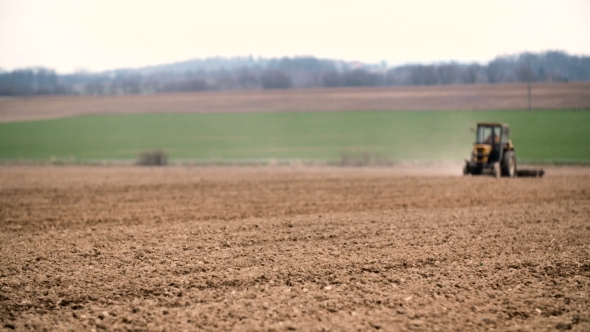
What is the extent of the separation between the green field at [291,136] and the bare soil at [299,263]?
2090cm

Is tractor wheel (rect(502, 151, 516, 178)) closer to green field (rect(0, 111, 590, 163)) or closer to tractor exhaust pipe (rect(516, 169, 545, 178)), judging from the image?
tractor exhaust pipe (rect(516, 169, 545, 178))

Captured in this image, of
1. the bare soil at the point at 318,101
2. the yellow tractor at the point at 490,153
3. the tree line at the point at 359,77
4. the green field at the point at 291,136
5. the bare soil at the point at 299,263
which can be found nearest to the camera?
the bare soil at the point at 299,263

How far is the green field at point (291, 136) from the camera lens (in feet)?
135

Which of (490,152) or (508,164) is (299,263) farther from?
(508,164)

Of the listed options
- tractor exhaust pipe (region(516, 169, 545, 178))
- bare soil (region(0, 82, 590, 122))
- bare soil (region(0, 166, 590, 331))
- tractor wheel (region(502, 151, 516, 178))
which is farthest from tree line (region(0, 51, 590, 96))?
bare soil (region(0, 166, 590, 331))

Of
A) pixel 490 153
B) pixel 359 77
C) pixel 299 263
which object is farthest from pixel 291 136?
pixel 359 77

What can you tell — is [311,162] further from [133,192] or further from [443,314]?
[443,314]

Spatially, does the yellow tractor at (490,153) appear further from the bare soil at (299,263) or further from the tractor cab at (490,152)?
the bare soil at (299,263)

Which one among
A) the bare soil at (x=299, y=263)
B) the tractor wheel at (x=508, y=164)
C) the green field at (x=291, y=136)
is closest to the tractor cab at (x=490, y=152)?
the tractor wheel at (x=508, y=164)

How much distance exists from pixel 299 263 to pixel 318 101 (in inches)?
2453

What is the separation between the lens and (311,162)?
36.5 m

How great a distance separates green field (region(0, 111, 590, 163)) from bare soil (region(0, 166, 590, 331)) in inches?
823

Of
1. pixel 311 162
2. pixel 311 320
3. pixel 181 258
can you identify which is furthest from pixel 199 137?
pixel 311 320

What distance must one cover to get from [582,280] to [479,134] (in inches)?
583
